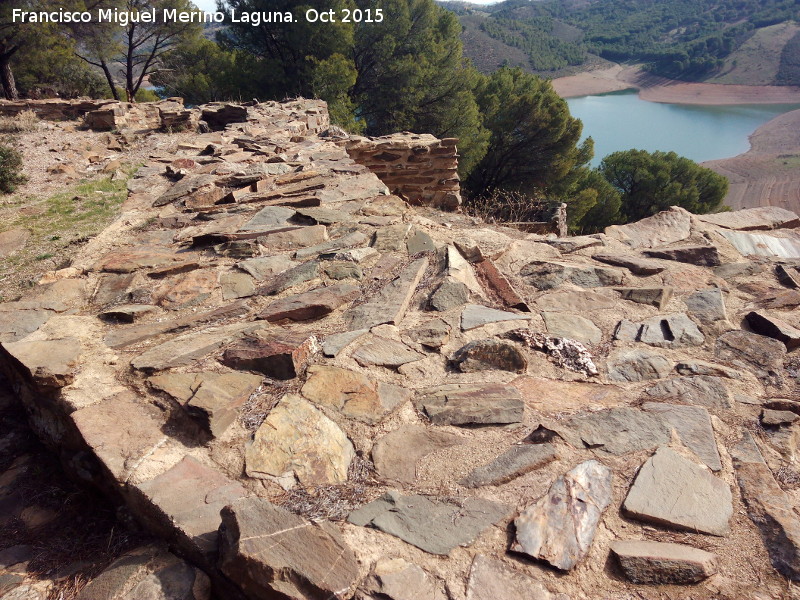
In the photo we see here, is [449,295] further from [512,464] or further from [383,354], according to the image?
[512,464]

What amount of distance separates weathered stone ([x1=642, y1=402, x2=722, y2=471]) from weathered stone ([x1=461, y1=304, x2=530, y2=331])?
769 millimetres

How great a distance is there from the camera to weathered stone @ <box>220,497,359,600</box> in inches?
50.4

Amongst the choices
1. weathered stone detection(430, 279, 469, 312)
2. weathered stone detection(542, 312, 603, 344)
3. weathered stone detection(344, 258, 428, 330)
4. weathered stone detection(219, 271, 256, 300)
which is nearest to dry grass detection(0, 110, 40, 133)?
weathered stone detection(219, 271, 256, 300)

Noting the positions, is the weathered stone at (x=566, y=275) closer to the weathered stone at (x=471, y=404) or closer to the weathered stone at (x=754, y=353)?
the weathered stone at (x=754, y=353)

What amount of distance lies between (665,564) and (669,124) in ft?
154

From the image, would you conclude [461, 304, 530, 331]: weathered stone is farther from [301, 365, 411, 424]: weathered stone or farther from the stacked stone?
the stacked stone

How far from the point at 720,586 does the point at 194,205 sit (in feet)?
13.6

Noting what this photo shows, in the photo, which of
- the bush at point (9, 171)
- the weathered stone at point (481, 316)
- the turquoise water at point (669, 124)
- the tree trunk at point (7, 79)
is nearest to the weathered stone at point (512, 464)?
the weathered stone at point (481, 316)

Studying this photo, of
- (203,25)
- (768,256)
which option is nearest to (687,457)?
(768,256)

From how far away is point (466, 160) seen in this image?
13812 mm

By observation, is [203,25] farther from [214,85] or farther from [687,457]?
[687,457]

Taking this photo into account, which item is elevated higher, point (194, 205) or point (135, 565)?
point (194, 205)

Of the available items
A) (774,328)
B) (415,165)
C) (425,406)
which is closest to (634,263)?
(774,328)

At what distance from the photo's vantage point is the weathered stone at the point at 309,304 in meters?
2.61
